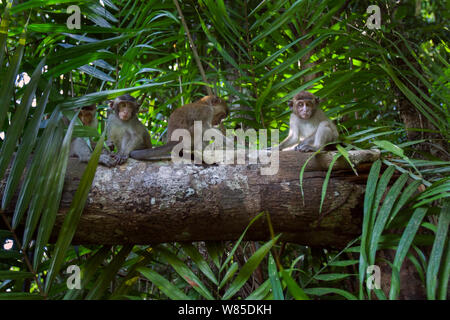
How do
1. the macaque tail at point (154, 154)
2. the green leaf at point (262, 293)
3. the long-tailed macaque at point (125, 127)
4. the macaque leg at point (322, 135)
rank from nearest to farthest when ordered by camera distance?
1. the green leaf at point (262, 293)
2. the macaque tail at point (154, 154)
3. the macaque leg at point (322, 135)
4. the long-tailed macaque at point (125, 127)

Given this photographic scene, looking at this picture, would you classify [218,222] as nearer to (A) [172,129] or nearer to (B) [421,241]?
(B) [421,241]

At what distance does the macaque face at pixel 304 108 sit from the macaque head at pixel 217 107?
92 cm

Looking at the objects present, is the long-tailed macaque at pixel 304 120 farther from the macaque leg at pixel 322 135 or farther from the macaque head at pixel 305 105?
the macaque leg at pixel 322 135

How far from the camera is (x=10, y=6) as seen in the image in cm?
266

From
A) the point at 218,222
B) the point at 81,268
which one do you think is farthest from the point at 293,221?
the point at 81,268

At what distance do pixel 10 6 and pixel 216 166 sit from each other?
1798 mm

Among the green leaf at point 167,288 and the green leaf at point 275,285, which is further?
the green leaf at point 167,288

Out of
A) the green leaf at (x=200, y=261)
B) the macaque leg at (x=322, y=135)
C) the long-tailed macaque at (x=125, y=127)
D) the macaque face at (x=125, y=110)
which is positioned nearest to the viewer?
the green leaf at (x=200, y=261)

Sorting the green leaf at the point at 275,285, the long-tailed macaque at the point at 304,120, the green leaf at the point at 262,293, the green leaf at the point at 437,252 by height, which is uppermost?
the long-tailed macaque at the point at 304,120

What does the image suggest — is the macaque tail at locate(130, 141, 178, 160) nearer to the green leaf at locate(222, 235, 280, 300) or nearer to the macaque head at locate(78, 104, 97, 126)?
the macaque head at locate(78, 104, 97, 126)

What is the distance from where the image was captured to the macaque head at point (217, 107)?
16.3 ft

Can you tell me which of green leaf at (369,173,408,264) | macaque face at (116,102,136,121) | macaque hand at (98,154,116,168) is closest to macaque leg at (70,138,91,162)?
macaque hand at (98,154,116,168)

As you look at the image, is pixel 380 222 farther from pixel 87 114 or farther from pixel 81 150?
pixel 87 114

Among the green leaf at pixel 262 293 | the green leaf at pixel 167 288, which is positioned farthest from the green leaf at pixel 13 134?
the green leaf at pixel 262 293
